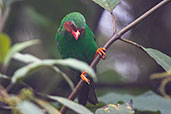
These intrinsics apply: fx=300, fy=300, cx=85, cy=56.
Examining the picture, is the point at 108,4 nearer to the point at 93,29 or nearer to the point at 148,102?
the point at 148,102

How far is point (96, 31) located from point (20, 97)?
339 cm

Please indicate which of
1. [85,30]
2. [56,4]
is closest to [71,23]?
[85,30]

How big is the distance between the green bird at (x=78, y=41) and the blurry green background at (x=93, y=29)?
0.72 meters

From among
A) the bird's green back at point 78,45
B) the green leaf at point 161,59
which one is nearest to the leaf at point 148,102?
the bird's green back at point 78,45

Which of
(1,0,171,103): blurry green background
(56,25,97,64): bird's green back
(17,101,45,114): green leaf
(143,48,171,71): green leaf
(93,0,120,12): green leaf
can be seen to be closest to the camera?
(17,101,45,114): green leaf

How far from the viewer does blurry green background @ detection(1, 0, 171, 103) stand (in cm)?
374

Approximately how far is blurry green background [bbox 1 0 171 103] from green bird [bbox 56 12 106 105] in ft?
2.36

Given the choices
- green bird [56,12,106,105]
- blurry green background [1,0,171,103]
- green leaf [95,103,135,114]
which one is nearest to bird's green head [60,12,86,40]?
green bird [56,12,106,105]

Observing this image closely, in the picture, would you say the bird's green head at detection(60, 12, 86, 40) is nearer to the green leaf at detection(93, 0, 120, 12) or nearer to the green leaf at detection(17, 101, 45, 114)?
the green leaf at detection(93, 0, 120, 12)

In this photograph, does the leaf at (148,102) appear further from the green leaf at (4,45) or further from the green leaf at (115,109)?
the green leaf at (4,45)

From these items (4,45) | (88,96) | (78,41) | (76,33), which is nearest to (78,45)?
(78,41)

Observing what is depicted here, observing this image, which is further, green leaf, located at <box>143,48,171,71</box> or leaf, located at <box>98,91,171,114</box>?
leaf, located at <box>98,91,171,114</box>

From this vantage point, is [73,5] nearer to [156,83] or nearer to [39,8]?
[39,8]

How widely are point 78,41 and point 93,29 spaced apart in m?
1.36
